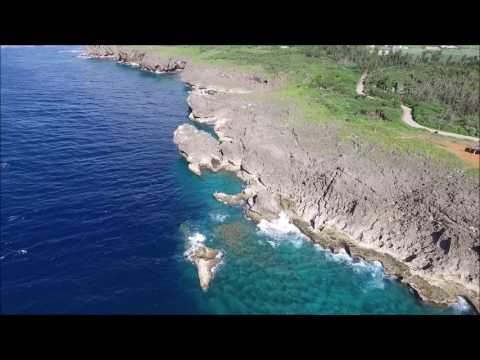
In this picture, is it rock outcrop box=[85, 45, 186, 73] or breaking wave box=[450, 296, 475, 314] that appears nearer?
breaking wave box=[450, 296, 475, 314]

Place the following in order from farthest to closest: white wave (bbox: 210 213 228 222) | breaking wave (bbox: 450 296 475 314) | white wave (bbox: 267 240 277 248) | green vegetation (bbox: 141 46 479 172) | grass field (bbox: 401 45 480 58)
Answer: grass field (bbox: 401 45 480 58), green vegetation (bbox: 141 46 479 172), white wave (bbox: 210 213 228 222), white wave (bbox: 267 240 277 248), breaking wave (bbox: 450 296 475 314)

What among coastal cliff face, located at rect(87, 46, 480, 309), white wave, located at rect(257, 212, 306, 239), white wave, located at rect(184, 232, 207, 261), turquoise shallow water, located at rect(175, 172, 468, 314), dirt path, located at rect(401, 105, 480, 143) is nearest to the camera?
turquoise shallow water, located at rect(175, 172, 468, 314)

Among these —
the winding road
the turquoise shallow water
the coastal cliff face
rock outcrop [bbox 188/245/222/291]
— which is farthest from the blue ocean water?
the winding road

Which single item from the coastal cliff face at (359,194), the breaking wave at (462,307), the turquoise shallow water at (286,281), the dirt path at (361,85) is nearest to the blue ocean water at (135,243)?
the turquoise shallow water at (286,281)

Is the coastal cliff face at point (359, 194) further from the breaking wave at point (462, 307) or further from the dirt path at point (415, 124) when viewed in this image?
the dirt path at point (415, 124)

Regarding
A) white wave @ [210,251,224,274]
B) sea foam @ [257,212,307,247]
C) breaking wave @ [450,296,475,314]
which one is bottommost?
breaking wave @ [450,296,475,314]

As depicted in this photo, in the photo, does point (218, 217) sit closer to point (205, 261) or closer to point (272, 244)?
point (272, 244)

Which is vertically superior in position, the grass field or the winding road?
the grass field

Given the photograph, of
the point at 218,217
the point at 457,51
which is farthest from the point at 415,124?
the point at 457,51

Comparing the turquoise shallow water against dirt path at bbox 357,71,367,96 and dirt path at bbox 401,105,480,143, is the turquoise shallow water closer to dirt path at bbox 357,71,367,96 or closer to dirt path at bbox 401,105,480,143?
dirt path at bbox 401,105,480,143
